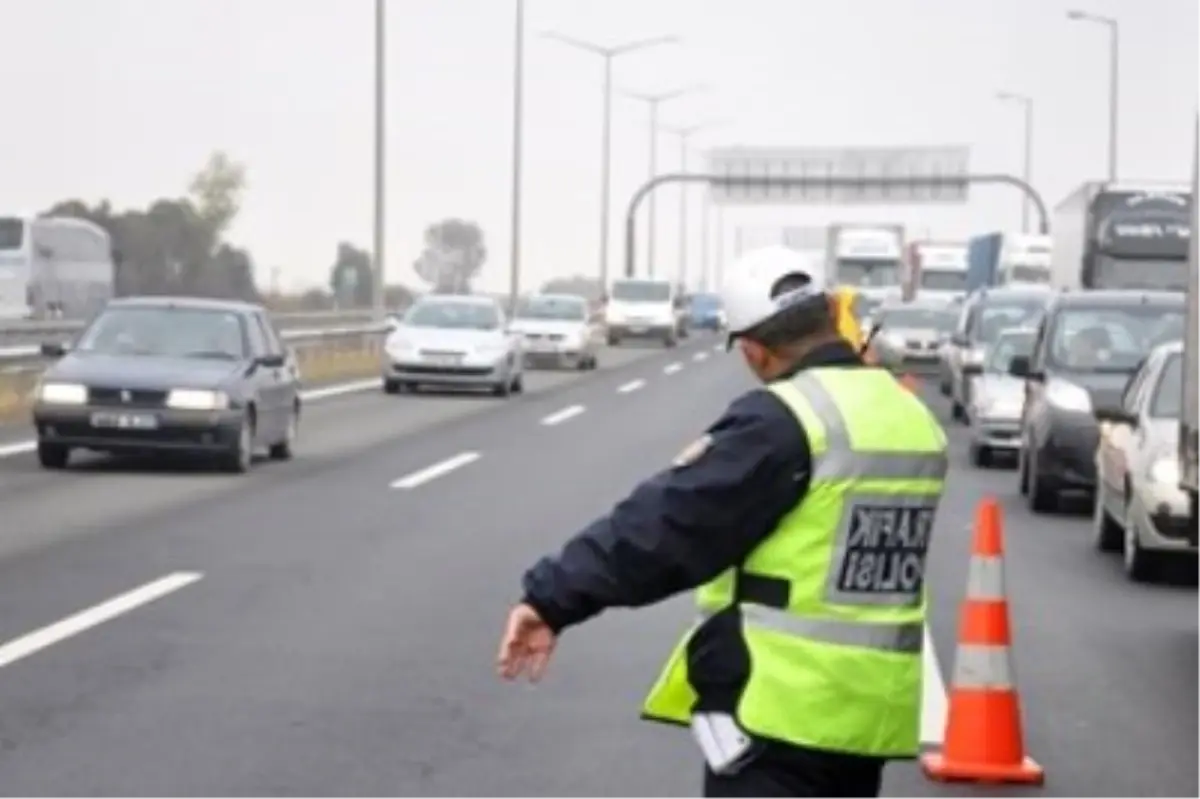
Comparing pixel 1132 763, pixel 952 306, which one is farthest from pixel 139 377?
pixel 952 306

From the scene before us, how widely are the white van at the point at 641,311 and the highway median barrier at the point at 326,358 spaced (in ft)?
79.2

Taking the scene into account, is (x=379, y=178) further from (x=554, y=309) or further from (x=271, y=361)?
(x=271, y=361)

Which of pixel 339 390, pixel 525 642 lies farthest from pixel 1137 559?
pixel 339 390

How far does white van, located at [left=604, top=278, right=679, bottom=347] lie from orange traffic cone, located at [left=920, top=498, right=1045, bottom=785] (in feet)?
229

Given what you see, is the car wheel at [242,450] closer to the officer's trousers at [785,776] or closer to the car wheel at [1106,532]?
the car wheel at [1106,532]

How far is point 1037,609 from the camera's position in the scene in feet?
52.9

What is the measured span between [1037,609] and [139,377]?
10.3 metres

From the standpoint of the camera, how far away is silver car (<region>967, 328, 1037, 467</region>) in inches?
1084

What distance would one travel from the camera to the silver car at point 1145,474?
16719 millimetres

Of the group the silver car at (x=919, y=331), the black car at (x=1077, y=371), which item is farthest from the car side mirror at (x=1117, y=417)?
the silver car at (x=919, y=331)

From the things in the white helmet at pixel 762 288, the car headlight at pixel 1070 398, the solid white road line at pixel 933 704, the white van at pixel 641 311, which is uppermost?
the white helmet at pixel 762 288

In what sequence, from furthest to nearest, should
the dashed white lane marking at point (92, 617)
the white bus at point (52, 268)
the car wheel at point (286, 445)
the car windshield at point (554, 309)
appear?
1. the white bus at point (52, 268)
2. the car windshield at point (554, 309)
3. the car wheel at point (286, 445)
4. the dashed white lane marking at point (92, 617)

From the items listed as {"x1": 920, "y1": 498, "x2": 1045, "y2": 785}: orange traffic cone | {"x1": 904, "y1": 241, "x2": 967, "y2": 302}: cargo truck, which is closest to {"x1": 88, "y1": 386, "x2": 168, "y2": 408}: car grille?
{"x1": 920, "y1": 498, "x2": 1045, "y2": 785}: orange traffic cone

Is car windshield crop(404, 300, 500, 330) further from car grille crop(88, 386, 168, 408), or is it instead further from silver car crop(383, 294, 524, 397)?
car grille crop(88, 386, 168, 408)
